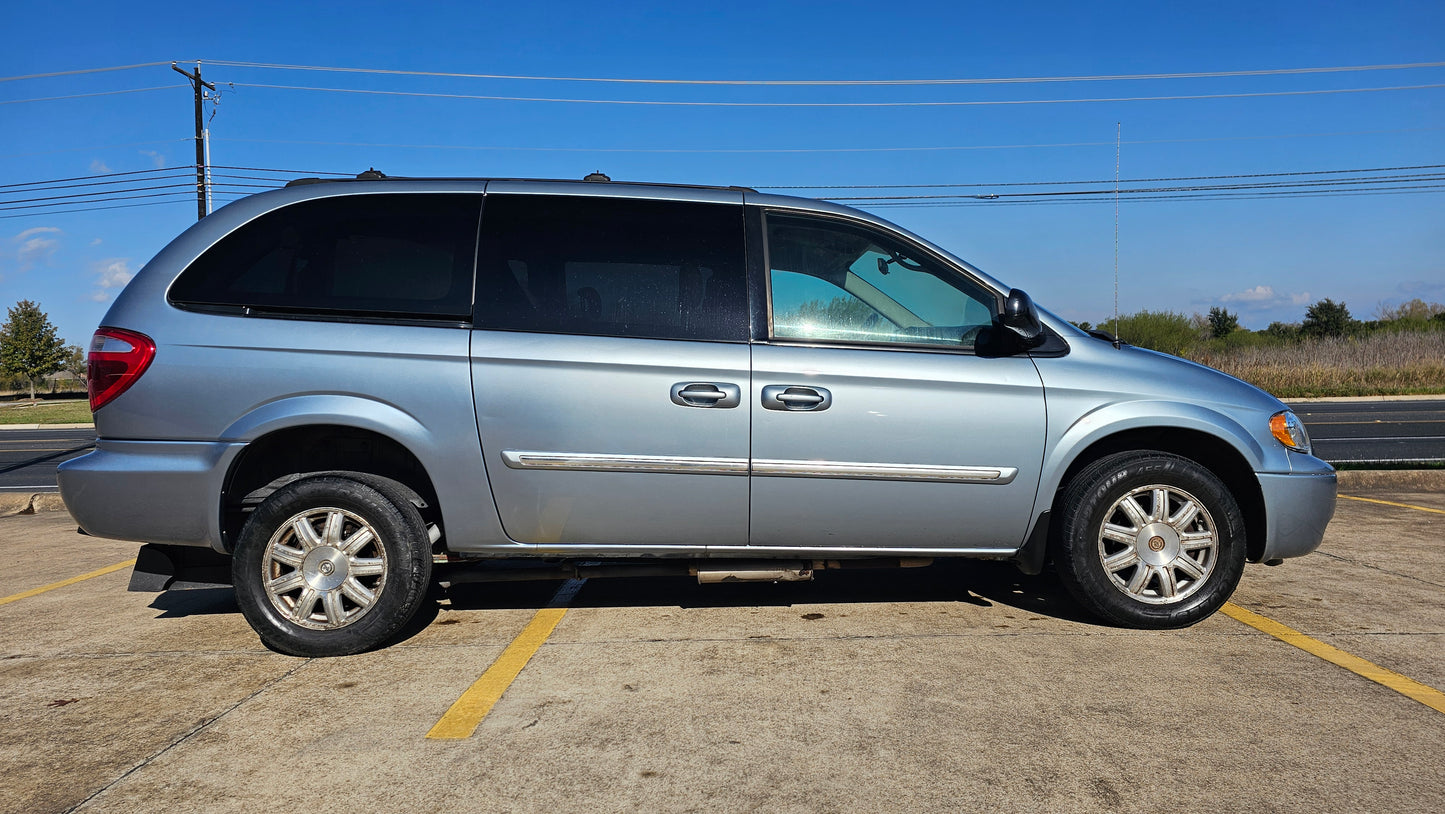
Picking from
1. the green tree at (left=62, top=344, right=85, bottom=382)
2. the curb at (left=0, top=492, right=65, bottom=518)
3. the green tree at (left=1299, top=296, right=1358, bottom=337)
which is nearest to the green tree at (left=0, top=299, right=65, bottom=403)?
the green tree at (left=62, top=344, right=85, bottom=382)

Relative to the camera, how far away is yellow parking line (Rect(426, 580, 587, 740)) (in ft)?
9.67

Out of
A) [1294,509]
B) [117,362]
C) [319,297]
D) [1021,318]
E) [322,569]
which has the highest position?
[319,297]

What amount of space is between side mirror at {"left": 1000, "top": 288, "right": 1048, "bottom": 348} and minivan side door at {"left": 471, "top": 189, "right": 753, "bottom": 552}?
116cm

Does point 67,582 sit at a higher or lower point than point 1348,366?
lower

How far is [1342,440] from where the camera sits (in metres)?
13.6

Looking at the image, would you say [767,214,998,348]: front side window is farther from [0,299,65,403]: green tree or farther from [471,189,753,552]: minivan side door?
[0,299,65,403]: green tree

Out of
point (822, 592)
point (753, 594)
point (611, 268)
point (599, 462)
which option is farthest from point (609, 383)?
point (822, 592)

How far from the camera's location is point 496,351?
12.3ft

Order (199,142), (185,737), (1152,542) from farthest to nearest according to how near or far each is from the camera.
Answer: (199,142) → (1152,542) → (185,737)

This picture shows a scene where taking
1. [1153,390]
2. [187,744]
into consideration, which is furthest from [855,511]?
[187,744]

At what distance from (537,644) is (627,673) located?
0.59 metres

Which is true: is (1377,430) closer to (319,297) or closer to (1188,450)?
(1188,450)

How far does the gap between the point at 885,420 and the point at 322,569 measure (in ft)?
8.13

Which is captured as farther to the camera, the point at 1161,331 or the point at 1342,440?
the point at 1161,331
